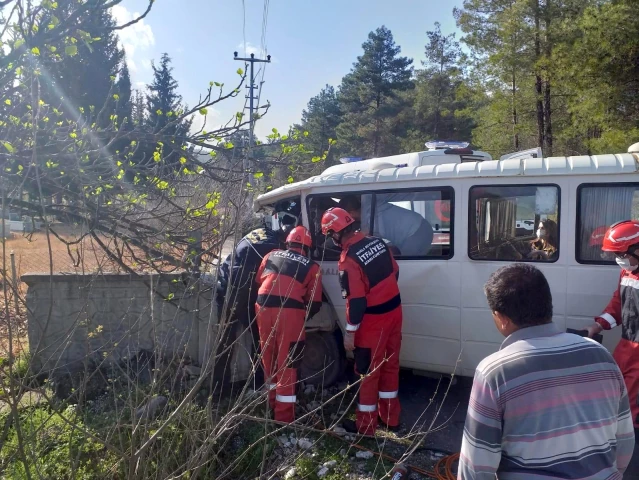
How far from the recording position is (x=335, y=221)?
432 cm

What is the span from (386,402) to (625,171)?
2.52 meters

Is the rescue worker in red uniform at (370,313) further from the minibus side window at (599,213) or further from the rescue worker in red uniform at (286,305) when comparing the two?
the minibus side window at (599,213)

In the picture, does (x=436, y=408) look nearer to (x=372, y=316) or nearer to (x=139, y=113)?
(x=372, y=316)

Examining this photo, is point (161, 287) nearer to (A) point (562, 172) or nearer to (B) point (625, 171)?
(A) point (562, 172)

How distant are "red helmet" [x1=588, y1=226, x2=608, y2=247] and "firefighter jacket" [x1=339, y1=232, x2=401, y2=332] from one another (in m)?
1.46

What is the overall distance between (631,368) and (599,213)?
3.64 feet

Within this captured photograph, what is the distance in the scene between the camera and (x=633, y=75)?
10.5 meters

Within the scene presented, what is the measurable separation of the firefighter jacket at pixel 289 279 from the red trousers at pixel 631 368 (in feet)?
7.20

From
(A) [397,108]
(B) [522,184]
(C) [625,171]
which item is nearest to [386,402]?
(B) [522,184]

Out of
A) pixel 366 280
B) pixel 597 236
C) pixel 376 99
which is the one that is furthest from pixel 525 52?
pixel 376 99

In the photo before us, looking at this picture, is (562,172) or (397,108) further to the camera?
(397,108)

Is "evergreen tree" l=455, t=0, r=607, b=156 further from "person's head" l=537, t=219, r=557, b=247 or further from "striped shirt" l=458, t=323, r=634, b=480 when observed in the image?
"striped shirt" l=458, t=323, r=634, b=480

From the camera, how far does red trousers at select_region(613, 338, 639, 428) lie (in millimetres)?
3520

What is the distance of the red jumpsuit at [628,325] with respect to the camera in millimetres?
3521
